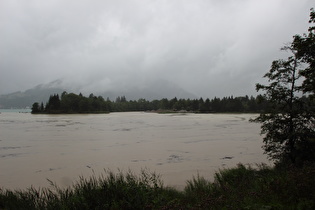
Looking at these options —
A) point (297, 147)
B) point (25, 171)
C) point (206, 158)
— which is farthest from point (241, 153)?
point (25, 171)

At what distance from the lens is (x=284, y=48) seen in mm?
9070

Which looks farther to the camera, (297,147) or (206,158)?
(206,158)

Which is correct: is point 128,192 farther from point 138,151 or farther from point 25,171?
point 138,151

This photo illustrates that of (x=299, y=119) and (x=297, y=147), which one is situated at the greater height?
(x=299, y=119)

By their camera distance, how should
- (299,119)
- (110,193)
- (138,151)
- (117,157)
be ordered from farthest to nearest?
(138,151), (117,157), (299,119), (110,193)

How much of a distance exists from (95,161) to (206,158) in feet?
23.0

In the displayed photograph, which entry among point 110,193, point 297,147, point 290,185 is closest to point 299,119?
point 297,147

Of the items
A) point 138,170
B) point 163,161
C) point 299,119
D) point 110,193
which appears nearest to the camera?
point 110,193

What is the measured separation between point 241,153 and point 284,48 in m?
8.56

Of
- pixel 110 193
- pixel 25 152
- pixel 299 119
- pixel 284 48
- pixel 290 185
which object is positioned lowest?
pixel 25 152

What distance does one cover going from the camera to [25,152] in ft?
54.2

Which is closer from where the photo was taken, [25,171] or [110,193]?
[110,193]

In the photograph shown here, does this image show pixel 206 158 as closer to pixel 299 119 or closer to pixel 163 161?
pixel 163 161

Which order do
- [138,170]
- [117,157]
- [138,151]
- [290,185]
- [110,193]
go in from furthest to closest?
[138,151]
[117,157]
[138,170]
[110,193]
[290,185]
